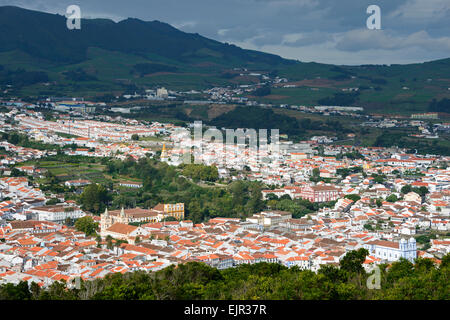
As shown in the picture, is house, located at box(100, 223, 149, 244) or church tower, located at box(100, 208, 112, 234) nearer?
house, located at box(100, 223, 149, 244)

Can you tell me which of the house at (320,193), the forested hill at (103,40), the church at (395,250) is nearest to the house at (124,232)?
the church at (395,250)

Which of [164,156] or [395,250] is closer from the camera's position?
[395,250]

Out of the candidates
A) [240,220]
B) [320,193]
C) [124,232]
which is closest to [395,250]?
[240,220]

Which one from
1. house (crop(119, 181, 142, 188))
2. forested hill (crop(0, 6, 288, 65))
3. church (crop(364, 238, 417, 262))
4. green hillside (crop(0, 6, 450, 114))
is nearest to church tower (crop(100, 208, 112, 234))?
house (crop(119, 181, 142, 188))

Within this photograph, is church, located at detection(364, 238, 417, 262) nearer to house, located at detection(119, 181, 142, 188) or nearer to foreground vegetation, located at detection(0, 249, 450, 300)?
foreground vegetation, located at detection(0, 249, 450, 300)

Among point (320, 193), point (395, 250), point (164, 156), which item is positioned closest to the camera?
point (395, 250)

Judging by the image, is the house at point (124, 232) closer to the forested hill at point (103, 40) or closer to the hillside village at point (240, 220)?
the hillside village at point (240, 220)

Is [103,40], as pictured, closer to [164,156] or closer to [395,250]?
[164,156]

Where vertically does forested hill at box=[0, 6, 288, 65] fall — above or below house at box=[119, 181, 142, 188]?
above

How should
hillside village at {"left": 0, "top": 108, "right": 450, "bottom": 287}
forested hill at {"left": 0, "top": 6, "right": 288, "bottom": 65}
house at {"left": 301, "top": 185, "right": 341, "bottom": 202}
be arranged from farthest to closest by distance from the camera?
forested hill at {"left": 0, "top": 6, "right": 288, "bottom": 65} < house at {"left": 301, "top": 185, "right": 341, "bottom": 202} < hillside village at {"left": 0, "top": 108, "right": 450, "bottom": 287}

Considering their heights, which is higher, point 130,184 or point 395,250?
point 130,184

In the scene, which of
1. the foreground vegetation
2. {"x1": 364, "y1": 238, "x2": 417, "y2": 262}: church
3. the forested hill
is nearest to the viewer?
the foreground vegetation

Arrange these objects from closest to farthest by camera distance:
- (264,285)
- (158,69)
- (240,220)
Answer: (264,285) < (240,220) < (158,69)
